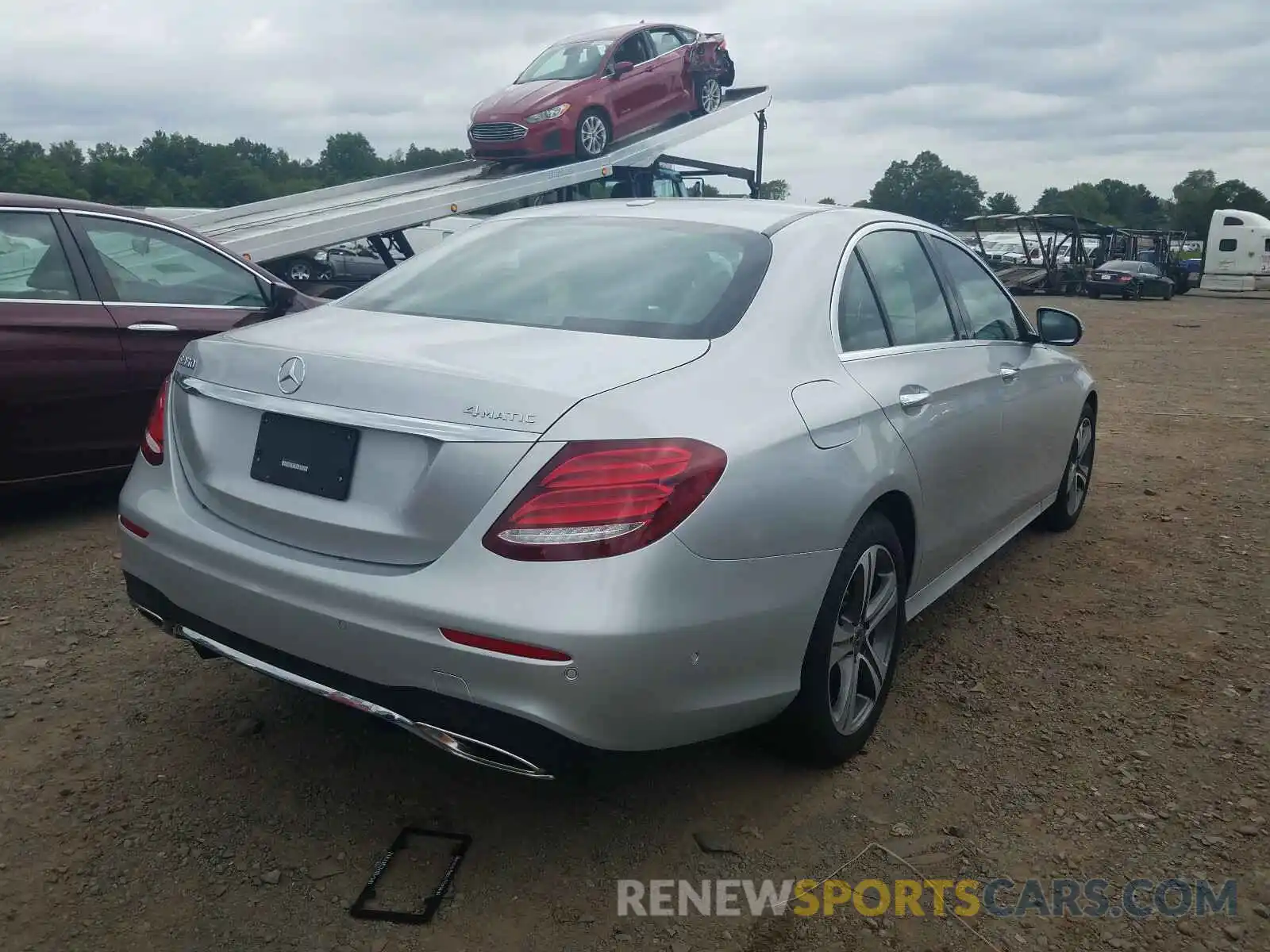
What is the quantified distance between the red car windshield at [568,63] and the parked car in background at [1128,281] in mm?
19652

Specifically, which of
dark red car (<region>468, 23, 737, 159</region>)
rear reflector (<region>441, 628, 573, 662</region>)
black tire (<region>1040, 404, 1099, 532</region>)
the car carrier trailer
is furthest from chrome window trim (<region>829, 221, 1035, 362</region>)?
dark red car (<region>468, 23, 737, 159</region>)

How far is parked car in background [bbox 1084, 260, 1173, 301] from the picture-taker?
2877 centimetres

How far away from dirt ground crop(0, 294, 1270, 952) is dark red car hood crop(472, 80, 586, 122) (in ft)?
33.5

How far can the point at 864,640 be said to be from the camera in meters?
3.04

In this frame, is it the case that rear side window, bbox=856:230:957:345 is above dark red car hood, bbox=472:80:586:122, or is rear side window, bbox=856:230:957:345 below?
below

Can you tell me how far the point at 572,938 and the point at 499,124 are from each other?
12.5 m

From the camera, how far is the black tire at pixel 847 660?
2.73 meters

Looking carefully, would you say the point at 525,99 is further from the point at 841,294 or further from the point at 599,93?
the point at 841,294

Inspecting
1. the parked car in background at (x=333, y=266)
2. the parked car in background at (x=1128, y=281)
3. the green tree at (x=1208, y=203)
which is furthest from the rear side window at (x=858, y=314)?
the green tree at (x=1208, y=203)

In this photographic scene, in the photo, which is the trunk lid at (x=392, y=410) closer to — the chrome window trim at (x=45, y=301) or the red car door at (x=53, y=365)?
the red car door at (x=53, y=365)

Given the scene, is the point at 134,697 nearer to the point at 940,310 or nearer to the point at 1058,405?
the point at 940,310

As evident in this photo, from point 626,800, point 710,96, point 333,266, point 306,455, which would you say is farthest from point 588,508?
point 333,266

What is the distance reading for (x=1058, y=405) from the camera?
4.77 meters

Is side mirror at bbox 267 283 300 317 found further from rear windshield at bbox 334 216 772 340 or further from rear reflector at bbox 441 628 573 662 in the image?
rear reflector at bbox 441 628 573 662
